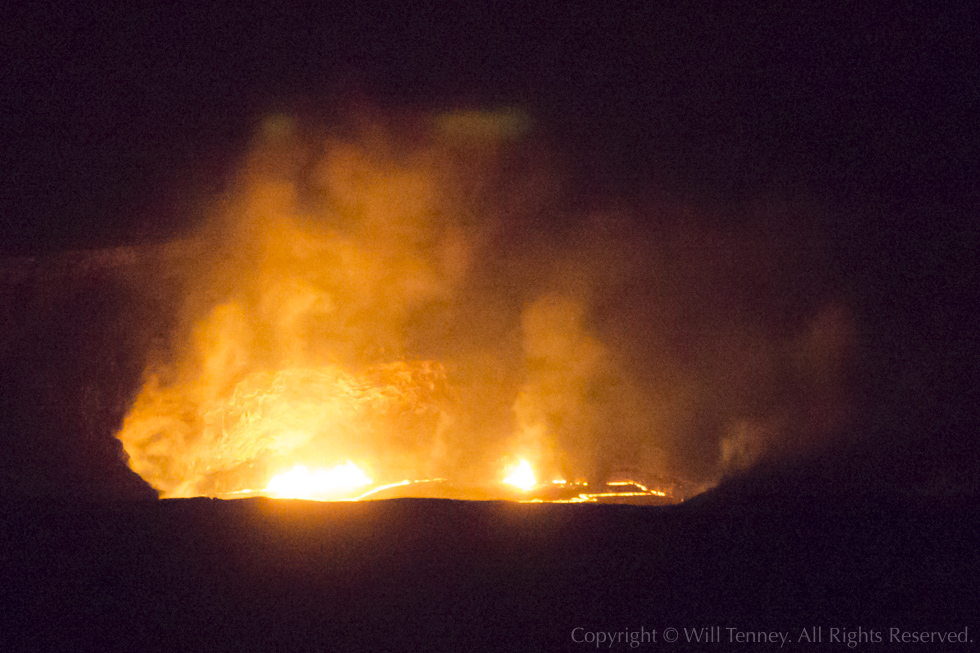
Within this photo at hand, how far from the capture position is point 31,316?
13.4 feet

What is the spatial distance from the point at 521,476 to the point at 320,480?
5.63 ft

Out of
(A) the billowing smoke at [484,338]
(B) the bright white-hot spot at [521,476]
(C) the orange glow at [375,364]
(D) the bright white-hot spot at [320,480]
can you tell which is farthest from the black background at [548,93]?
(B) the bright white-hot spot at [521,476]

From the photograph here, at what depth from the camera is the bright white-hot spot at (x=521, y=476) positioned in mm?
4578

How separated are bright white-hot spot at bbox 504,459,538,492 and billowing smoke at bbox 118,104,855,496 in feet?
0.31

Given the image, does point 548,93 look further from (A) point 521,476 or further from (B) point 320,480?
(B) point 320,480

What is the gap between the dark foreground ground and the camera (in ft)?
8.06

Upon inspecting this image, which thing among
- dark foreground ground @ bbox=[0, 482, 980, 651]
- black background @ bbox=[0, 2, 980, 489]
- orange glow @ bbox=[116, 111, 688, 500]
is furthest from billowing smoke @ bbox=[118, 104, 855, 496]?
dark foreground ground @ bbox=[0, 482, 980, 651]

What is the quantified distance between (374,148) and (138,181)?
1.31 meters

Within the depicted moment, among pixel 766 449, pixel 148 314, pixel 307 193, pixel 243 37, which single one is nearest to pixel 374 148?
pixel 307 193

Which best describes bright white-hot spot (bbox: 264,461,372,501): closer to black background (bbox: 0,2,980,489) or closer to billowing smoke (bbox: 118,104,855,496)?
billowing smoke (bbox: 118,104,855,496)

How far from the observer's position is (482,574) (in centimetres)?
255

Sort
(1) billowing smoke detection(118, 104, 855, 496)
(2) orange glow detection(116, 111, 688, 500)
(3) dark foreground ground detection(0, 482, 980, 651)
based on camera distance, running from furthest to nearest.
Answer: (2) orange glow detection(116, 111, 688, 500), (1) billowing smoke detection(118, 104, 855, 496), (3) dark foreground ground detection(0, 482, 980, 651)

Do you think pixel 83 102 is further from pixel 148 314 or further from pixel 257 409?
pixel 257 409

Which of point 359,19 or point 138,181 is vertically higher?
point 359,19
